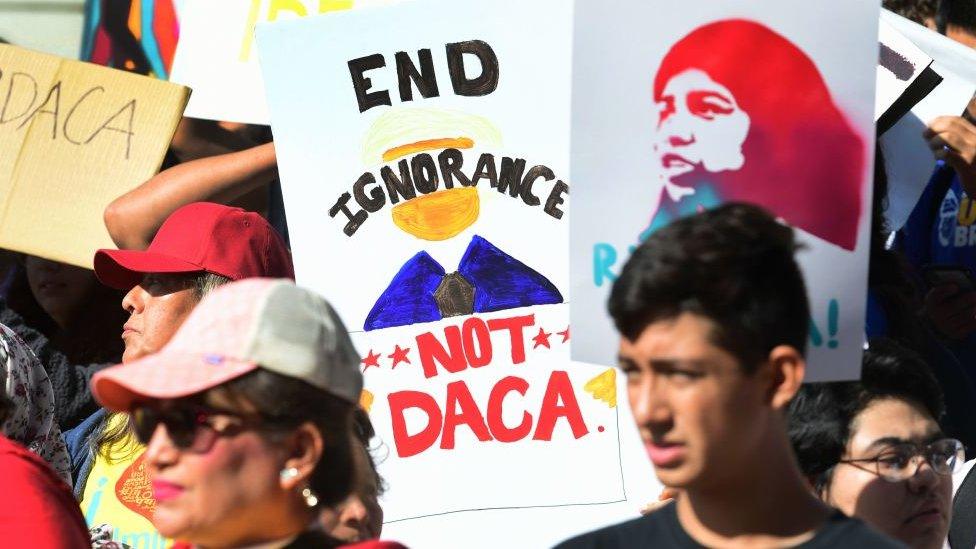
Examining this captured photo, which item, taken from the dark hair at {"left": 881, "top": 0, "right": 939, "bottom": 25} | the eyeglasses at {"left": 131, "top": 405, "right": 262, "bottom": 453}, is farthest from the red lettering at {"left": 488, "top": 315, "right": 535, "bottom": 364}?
the dark hair at {"left": 881, "top": 0, "right": 939, "bottom": 25}

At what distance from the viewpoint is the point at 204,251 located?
126 inches

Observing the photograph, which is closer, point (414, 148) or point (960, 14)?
point (414, 148)

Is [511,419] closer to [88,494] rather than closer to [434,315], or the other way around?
[434,315]

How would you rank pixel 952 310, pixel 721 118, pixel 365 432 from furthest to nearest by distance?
1. pixel 952 310
2. pixel 365 432
3. pixel 721 118

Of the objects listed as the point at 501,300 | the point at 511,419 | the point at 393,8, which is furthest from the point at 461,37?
the point at 511,419

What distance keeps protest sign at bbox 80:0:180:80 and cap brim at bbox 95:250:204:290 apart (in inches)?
47.8

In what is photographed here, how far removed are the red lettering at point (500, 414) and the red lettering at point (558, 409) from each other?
0.09 feet

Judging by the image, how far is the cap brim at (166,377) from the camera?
1997mm

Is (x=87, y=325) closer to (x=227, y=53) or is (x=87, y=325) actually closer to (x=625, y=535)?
(x=227, y=53)

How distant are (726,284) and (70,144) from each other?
7.47ft

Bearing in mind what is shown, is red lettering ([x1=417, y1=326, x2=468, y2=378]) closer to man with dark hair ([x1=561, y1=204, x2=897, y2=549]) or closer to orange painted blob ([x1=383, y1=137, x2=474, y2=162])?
orange painted blob ([x1=383, y1=137, x2=474, y2=162])

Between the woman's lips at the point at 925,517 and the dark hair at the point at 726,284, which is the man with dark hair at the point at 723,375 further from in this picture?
the woman's lips at the point at 925,517

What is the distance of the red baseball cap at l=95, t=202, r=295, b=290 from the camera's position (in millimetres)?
3189

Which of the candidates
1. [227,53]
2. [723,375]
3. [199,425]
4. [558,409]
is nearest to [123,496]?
[558,409]
